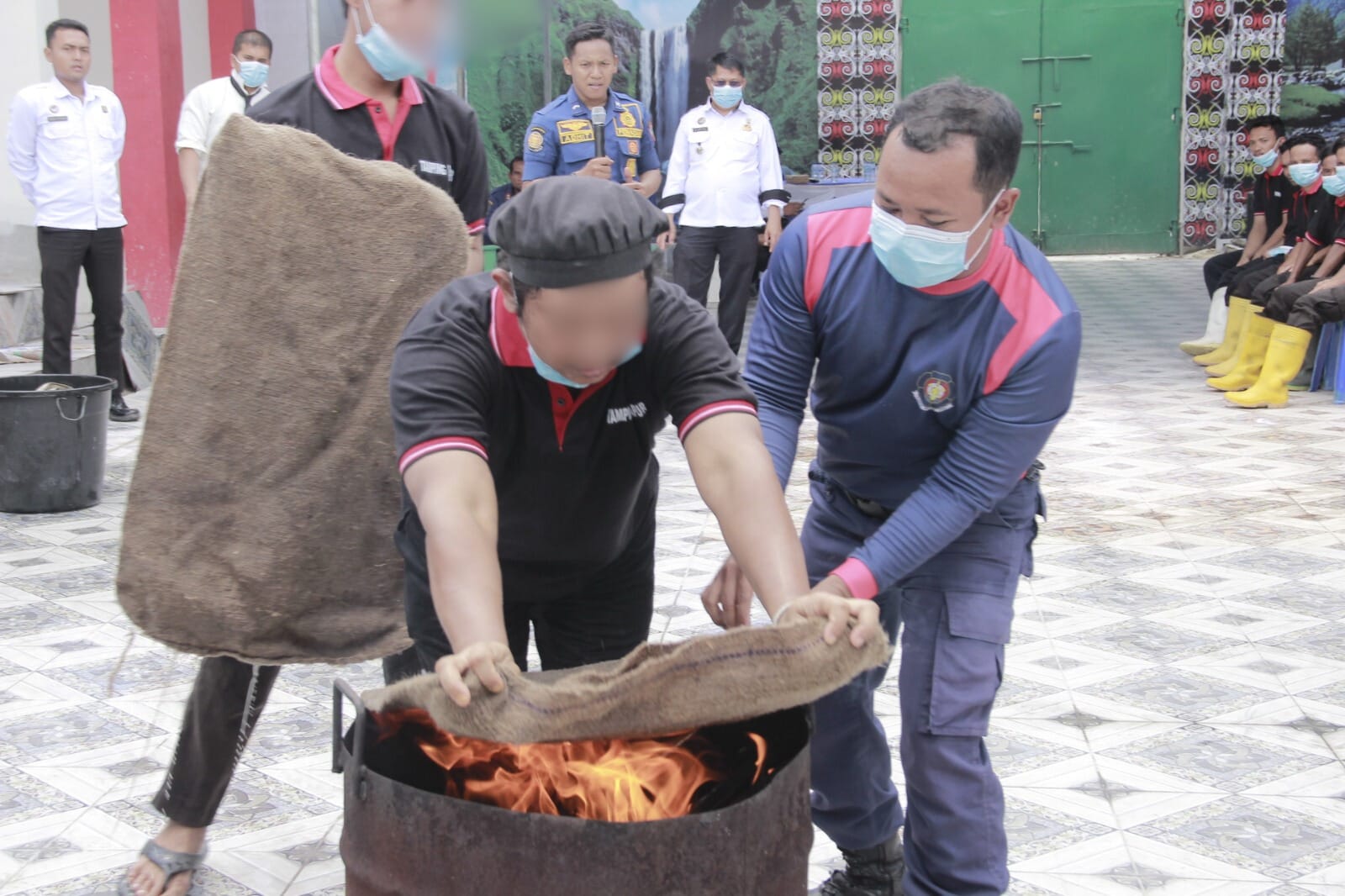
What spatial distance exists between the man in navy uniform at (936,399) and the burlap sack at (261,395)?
26.6 inches

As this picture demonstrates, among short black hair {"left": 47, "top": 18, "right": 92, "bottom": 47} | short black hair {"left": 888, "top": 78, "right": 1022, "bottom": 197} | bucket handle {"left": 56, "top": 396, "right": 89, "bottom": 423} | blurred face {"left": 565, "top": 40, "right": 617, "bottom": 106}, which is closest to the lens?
short black hair {"left": 888, "top": 78, "right": 1022, "bottom": 197}

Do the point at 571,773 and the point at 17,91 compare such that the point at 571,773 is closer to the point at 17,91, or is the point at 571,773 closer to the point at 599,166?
the point at 599,166

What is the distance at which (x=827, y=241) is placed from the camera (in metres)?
2.45

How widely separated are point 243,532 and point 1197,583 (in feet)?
11.5

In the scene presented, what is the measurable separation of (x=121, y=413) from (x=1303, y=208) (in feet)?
24.7

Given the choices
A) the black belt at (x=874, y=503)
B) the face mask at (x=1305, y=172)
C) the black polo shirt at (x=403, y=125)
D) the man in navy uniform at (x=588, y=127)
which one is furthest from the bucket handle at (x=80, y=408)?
the face mask at (x=1305, y=172)

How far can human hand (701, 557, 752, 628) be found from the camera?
233cm

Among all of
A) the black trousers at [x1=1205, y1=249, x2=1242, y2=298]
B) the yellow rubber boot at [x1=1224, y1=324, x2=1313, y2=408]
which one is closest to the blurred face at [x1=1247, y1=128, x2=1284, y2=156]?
the black trousers at [x1=1205, y1=249, x2=1242, y2=298]

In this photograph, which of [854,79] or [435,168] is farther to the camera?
[854,79]

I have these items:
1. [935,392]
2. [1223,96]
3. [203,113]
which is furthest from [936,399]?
[1223,96]

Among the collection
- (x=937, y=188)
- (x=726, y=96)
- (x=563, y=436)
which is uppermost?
(x=726, y=96)

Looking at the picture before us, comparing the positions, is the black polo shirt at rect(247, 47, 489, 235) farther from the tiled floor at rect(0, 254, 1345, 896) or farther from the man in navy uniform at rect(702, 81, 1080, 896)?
the tiled floor at rect(0, 254, 1345, 896)

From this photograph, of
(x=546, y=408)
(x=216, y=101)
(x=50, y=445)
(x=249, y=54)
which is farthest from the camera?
(x=249, y=54)

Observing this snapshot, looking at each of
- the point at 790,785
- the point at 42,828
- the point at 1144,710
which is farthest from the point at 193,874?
the point at 1144,710
